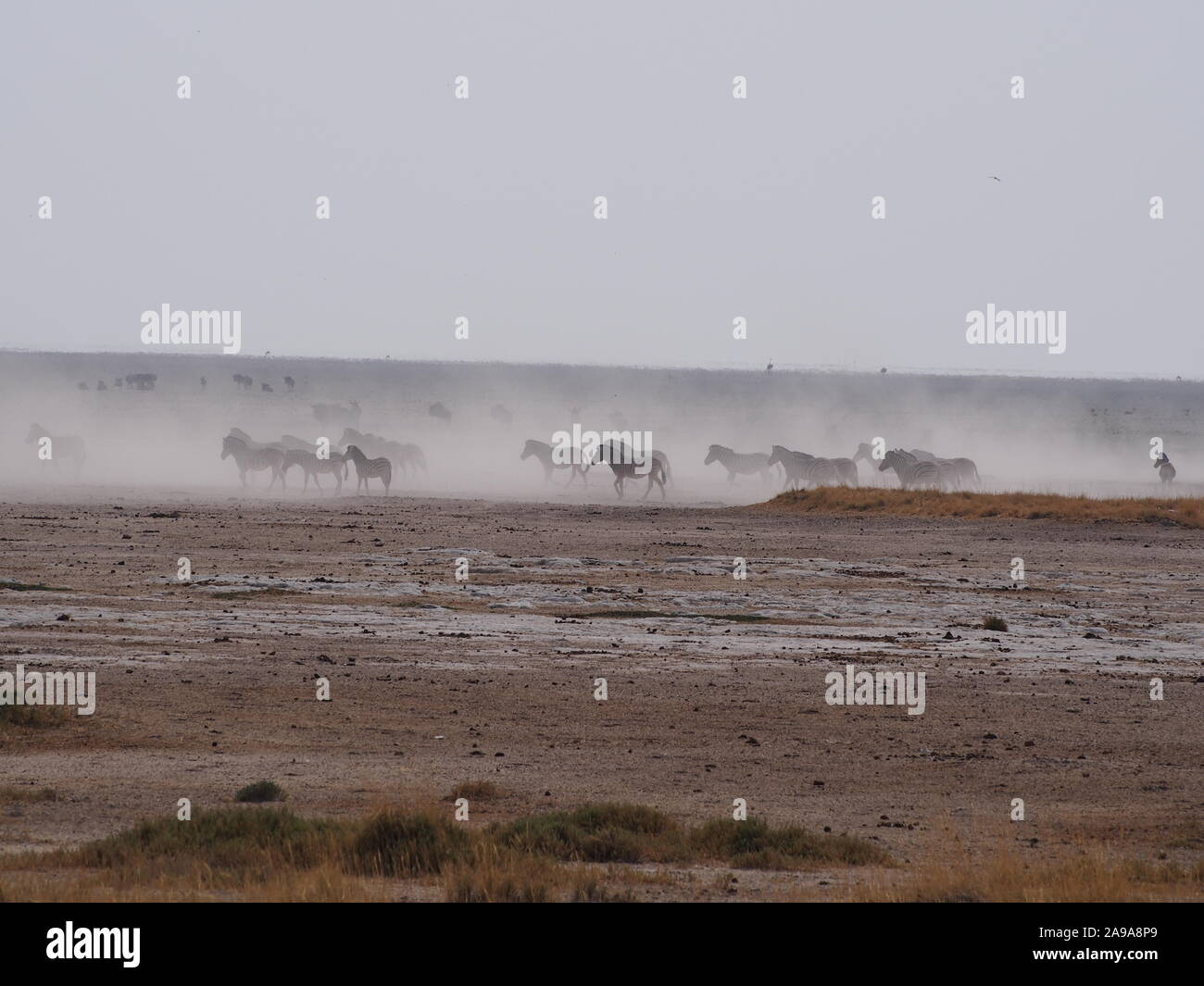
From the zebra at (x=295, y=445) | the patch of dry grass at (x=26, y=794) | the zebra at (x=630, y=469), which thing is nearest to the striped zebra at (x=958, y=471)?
the zebra at (x=630, y=469)

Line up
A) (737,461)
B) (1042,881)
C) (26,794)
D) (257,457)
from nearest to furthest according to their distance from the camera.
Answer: (1042,881)
(26,794)
(257,457)
(737,461)

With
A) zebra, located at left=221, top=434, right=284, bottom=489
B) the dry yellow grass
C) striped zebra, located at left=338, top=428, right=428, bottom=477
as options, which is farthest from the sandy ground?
striped zebra, located at left=338, top=428, right=428, bottom=477

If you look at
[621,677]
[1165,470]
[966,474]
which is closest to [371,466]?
[966,474]

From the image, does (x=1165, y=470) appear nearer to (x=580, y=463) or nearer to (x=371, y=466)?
(x=580, y=463)

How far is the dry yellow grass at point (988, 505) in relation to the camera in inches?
1307

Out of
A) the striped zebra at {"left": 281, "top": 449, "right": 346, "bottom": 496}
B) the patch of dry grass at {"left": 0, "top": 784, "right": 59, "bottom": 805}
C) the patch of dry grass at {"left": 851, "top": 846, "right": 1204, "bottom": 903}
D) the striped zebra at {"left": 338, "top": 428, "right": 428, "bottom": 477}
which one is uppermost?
the striped zebra at {"left": 338, "top": 428, "right": 428, "bottom": 477}

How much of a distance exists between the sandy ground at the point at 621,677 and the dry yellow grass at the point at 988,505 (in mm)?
4842

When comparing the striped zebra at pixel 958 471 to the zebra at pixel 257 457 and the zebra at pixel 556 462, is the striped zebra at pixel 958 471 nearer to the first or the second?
the zebra at pixel 556 462

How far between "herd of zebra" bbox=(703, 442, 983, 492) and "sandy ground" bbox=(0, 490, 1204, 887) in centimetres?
1512

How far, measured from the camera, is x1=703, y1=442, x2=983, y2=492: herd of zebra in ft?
144

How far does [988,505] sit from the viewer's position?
114 feet

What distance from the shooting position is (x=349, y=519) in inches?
1272

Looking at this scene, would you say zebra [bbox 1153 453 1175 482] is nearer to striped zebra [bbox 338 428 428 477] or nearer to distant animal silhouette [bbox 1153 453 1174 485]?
distant animal silhouette [bbox 1153 453 1174 485]

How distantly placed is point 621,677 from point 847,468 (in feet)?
108
